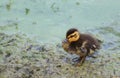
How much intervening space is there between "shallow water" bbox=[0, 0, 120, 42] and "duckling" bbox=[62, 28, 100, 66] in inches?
29.0

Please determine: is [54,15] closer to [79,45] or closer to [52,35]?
[52,35]

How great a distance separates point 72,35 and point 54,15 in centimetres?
169

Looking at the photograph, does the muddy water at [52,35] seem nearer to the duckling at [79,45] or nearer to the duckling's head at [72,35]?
the duckling at [79,45]

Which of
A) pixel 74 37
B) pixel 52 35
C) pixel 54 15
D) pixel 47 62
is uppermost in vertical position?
pixel 74 37

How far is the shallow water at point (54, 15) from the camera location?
5691 millimetres

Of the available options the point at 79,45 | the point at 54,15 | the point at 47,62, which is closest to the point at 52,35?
the point at 54,15

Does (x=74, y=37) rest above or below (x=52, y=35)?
above

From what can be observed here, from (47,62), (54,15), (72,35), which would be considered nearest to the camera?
(72,35)

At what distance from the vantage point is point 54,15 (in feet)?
20.2

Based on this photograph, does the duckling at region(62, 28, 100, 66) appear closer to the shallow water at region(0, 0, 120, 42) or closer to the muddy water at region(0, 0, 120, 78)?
the muddy water at region(0, 0, 120, 78)

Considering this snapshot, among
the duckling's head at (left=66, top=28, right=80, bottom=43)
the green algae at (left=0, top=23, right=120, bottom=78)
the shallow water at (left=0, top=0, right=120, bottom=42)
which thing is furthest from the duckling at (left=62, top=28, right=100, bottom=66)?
the shallow water at (left=0, top=0, right=120, bottom=42)

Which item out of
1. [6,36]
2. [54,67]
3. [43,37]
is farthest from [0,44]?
[54,67]

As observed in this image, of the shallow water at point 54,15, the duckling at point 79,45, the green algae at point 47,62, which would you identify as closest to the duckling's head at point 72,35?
the duckling at point 79,45

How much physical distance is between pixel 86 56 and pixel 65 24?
1.17 meters
